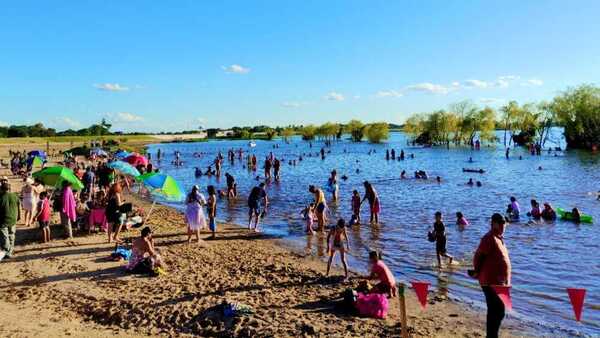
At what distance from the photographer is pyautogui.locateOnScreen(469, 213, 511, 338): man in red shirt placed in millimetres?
5926

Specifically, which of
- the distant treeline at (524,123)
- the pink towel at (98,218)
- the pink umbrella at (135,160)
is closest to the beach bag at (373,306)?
the pink towel at (98,218)

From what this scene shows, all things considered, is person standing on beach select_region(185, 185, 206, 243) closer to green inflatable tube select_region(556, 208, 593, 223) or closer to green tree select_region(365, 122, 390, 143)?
green inflatable tube select_region(556, 208, 593, 223)

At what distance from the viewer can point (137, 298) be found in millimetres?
8664

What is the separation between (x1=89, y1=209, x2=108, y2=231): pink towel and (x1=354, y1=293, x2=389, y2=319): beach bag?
9696 mm

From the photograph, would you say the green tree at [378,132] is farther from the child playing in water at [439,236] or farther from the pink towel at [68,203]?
the pink towel at [68,203]

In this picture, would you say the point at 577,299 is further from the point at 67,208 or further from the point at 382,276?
the point at 67,208

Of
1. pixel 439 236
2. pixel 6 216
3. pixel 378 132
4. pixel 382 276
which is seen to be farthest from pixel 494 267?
pixel 378 132

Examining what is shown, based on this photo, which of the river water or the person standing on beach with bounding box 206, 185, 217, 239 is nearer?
the river water

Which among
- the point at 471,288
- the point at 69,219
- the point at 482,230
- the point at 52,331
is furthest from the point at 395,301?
the point at 69,219

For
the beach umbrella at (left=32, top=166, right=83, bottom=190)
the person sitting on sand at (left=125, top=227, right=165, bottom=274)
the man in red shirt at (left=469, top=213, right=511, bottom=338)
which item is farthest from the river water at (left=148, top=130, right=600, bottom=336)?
the beach umbrella at (left=32, top=166, right=83, bottom=190)

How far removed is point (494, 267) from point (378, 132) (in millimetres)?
106254

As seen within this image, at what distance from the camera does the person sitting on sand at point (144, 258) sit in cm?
1020

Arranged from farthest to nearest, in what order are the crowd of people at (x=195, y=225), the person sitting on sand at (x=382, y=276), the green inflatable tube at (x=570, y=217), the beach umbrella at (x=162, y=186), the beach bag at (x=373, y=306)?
1. the green inflatable tube at (x=570, y=217)
2. the beach umbrella at (x=162, y=186)
3. the person sitting on sand at (x=382, y=276)
4. the beach bag at (x=373, y=306)
5. the crowd of people at (x=195, y=225)

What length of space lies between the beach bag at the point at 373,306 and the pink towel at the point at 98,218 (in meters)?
9.70
